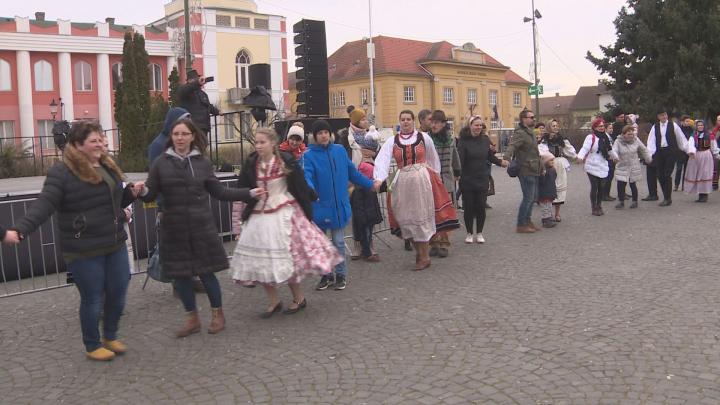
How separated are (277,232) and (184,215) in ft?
2.72

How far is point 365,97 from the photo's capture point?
6275cm

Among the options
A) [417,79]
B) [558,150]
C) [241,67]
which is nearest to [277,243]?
[558,150]

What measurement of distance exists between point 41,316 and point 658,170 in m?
12.1

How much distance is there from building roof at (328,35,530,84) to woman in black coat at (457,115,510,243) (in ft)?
172

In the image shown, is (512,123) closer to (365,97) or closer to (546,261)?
(365,97)

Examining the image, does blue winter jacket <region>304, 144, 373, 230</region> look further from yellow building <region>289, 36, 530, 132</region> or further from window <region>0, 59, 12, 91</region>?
yellow building <region>289, 36, 530, 132</region>

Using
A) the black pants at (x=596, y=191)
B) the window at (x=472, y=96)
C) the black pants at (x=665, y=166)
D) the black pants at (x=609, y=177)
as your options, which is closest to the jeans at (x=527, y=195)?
the black pants at (x=596, y=191)

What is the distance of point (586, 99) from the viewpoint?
10775 cm

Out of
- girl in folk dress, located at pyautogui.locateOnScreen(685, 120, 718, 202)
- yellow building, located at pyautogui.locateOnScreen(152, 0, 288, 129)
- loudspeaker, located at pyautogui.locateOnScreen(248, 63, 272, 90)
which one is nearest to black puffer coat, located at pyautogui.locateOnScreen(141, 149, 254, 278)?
loudspeaker, located at pyautogui.locateOnScreen(248, 63, 272, 90)

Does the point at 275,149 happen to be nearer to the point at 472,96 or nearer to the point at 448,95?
the point at 448,95

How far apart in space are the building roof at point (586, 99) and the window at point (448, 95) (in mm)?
45082

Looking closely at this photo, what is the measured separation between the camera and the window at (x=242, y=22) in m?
51.6

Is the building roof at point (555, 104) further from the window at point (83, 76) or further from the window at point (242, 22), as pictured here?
the window at point (83, 76)

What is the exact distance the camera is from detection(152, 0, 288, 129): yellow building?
50031 mm
